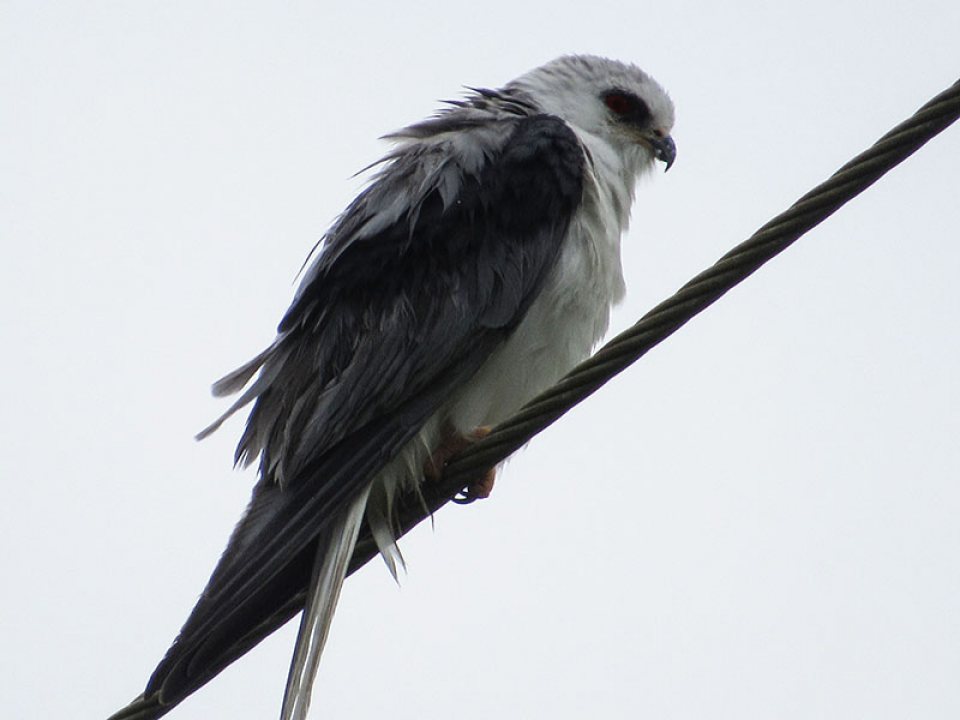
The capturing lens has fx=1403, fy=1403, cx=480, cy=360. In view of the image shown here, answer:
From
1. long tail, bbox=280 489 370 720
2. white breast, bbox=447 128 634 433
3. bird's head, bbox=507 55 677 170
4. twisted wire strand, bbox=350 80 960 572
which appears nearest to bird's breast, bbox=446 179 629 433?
white breast, bbox=447 128 634 433

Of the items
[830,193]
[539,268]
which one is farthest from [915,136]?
[539,268]

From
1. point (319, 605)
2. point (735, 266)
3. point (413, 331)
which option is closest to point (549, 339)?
point (413, 331)

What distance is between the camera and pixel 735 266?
2988mm

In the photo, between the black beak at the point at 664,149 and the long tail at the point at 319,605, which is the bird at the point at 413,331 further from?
the black beak at the point at 664,149

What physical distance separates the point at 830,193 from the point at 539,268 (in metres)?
1.35

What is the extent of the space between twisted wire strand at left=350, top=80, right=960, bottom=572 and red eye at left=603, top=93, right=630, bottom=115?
2176 millimetres

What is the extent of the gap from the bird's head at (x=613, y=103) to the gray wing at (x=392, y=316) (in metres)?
0.68

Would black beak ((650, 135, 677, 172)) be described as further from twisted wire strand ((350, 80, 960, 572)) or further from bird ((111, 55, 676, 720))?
twisted wire strand ((350, 80, 960, 572))

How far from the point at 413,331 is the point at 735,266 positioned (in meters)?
1.29

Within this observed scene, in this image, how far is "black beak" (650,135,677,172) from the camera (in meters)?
5.20

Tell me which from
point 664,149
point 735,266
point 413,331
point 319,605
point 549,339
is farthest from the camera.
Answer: point 664,149

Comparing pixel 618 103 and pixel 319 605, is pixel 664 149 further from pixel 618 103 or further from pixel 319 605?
pixel 319 605

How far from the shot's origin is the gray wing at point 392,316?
370 cm

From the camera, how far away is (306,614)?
11.7ft
